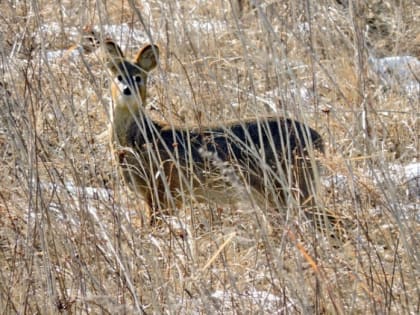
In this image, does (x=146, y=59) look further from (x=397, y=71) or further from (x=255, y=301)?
(x=255, y=301)

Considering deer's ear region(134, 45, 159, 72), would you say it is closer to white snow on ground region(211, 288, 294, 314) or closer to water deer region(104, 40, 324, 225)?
water deer region(104, 40, 324, 225)

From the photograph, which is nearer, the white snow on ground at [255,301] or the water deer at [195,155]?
the white snow on ground at [255,301]

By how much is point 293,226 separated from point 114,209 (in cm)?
54

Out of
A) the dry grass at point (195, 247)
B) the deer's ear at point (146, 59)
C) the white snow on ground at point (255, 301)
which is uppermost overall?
the deer's ear at point (146, 59)

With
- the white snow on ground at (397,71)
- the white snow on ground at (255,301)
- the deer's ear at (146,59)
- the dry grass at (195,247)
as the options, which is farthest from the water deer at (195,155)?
the white snow on ground at (397,71)

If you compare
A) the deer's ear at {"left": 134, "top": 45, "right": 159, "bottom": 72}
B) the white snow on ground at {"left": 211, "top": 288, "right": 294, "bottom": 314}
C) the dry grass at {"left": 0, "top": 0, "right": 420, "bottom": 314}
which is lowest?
the white snow on ground at {"left": 211, "top": 288, "right": 294, "bottom": 314}

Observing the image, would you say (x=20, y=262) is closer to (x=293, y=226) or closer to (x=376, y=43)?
(x=293, y=226)

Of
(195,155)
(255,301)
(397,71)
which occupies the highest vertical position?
(397,71)

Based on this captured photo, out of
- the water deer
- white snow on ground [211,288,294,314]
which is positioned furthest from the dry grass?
the water deer

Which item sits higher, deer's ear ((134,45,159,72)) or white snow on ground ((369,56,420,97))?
deer's ear ((134,45,159,72))

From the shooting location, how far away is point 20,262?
9.83 ft

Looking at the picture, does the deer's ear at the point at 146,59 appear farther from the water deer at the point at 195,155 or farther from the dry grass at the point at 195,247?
the dry grass at the point at 195,247

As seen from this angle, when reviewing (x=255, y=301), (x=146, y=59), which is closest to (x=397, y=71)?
(x=146, y=59)

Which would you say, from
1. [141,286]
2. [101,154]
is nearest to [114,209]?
[141,286]
